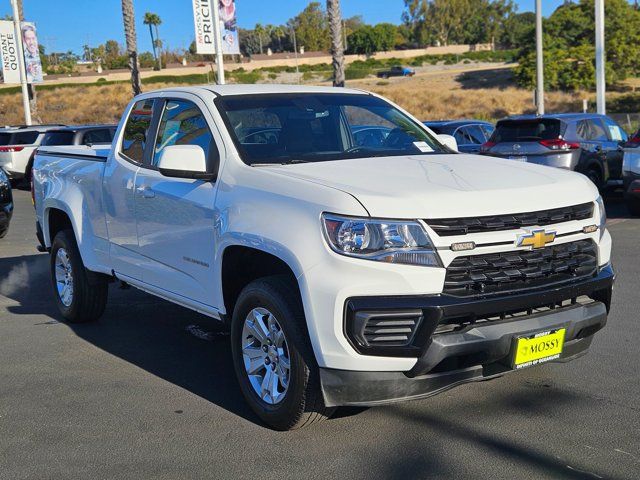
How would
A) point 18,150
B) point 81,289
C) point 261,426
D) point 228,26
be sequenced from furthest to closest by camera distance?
point 228,26 → point 18,150 → point 81,289 → point 261,426

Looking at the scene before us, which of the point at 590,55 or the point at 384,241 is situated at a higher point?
the point at 590,55

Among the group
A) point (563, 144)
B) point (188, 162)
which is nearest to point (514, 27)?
point (563, 144)

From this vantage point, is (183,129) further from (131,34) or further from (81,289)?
(131,34)

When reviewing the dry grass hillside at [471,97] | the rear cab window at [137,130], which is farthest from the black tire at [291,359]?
the dry grass hillside at [471,97]

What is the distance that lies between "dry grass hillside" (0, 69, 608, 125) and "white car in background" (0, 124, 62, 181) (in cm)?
3584

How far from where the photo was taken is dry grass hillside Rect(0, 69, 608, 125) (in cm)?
5991

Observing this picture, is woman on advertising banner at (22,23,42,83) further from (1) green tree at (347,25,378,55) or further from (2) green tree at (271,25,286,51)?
(2) green tree at (271,25,286,51)

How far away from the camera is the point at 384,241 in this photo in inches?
159

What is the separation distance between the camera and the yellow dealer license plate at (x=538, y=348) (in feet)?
13.8

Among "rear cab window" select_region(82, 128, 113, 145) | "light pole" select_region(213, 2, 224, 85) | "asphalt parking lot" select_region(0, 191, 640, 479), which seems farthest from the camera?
"light pole" select_region(213, 2, 224, 85)

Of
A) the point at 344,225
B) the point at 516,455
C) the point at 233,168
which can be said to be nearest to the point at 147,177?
the point at 233,168

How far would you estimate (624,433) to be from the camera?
4387mm

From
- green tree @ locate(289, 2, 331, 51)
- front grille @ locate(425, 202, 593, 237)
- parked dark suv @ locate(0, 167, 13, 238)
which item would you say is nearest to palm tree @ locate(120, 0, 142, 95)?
parked dark suv @ locate(0, 167, 13, 238)

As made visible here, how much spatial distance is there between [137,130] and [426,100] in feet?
204
